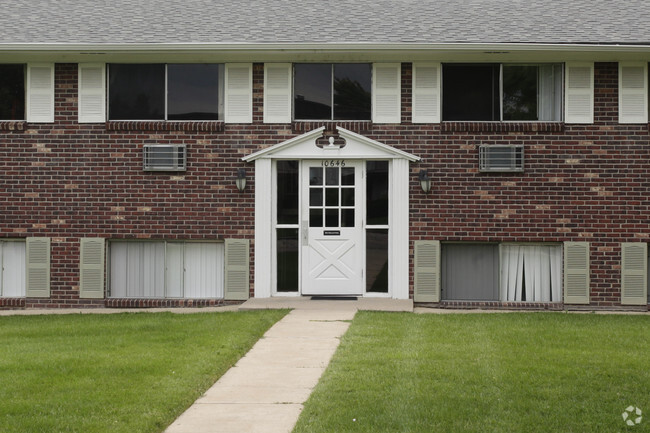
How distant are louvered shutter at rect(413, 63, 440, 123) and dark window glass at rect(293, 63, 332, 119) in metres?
1.36

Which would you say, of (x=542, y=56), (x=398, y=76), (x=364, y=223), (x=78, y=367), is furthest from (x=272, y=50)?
(x=78, y=367)

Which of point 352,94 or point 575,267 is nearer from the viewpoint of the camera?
point 575,267

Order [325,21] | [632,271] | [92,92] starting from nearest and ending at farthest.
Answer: [632,271] < [92,92] < [325,21]

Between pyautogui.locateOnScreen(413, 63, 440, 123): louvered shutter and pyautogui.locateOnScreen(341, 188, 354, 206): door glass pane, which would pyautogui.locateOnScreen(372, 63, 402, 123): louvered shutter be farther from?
pyautogui.locateOnScreen(341, 188, 354, 206): door glass pane

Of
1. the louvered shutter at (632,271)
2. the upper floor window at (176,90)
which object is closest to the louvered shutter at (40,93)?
the upper floor window at (176,90)

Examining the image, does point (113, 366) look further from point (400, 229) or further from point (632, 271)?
point (632, 271)

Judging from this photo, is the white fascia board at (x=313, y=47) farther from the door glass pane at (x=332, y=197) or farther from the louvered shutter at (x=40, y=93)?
the door glass pane at (x=332, y=197)

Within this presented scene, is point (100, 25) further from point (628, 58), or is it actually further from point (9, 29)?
point (628, 58)

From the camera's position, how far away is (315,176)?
14398 millimetres

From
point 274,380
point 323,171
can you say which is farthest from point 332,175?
point 274,380

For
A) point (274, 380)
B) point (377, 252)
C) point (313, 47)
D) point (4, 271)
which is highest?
point (313, 47)

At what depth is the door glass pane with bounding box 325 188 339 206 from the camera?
14.3 m

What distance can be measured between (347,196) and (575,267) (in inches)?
146

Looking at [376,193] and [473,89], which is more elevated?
[473,89]
